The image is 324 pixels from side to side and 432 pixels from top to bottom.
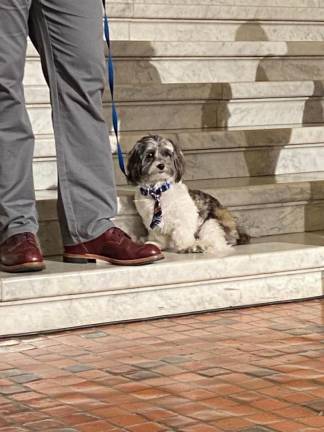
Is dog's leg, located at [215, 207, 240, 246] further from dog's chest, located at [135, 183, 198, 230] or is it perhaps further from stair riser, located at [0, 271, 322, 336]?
stair riser, located at [0, 271, 322, 336]

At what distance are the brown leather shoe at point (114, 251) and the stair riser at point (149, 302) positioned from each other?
145 millimetres

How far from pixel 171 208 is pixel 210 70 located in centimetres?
163

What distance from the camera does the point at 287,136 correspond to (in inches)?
271

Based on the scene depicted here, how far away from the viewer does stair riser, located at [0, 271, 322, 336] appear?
16.2 ft

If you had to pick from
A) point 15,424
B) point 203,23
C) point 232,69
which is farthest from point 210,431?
point 203,23

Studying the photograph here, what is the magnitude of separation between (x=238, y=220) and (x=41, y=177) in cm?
107

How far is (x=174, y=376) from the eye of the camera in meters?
4.31

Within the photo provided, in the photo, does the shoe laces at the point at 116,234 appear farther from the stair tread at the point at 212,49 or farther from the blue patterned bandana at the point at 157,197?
the stair tread at the point at 212,49

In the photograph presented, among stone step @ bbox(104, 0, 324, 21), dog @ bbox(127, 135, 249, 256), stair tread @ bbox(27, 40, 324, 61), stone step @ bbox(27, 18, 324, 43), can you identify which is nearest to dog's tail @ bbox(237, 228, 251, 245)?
dog @ bbox(127, 135, 249, 256)

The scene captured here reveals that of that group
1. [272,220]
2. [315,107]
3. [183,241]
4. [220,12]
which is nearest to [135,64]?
[220,12]

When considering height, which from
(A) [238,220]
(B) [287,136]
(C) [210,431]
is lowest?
(C) [210,431]

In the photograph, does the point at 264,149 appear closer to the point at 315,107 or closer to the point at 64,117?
the point at 315,107

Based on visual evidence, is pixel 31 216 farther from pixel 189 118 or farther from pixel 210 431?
pixel 189 118

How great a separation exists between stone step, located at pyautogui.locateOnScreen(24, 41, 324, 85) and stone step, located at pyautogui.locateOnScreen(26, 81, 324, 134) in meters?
0.17
